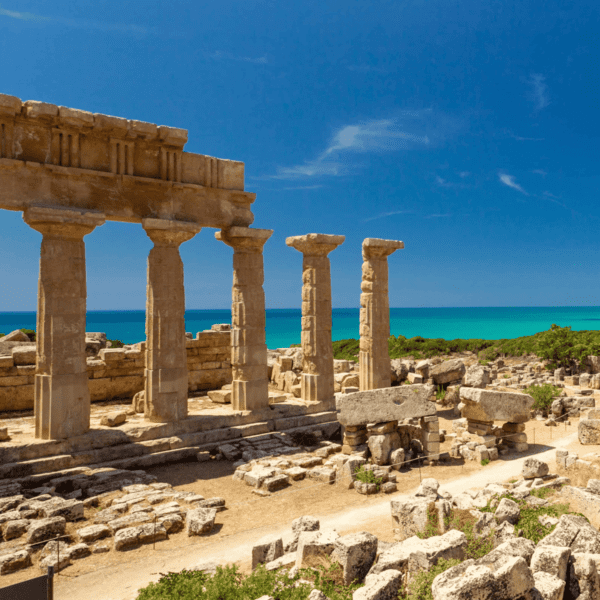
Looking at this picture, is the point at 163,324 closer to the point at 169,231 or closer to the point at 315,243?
the point at 169,231

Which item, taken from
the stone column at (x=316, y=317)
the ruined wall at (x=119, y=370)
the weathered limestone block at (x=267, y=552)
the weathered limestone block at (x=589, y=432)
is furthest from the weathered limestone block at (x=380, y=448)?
the ruined wall at (x=119, y=370)

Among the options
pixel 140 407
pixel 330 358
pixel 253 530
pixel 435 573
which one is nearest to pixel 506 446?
pixel 330 358

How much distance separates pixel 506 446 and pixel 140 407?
9.80 metres

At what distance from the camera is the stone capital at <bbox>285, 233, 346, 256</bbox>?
48.0 feet

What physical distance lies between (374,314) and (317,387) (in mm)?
2933

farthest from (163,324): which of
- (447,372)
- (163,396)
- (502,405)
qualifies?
(447,372)

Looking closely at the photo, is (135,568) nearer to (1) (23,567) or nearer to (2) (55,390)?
(1) (23,567)

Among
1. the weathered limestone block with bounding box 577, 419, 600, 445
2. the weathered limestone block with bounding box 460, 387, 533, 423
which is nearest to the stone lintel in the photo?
the weathered limestone block with bounding box 460, 387, 533, 423

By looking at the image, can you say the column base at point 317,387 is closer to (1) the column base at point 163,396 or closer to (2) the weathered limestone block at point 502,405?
(1) the column base at point 163,396

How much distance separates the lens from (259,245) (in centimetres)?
1370

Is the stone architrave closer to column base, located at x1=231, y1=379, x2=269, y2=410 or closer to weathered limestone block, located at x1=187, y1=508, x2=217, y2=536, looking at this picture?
column base, located at x1=231, y1=379, x2=269, y2=410

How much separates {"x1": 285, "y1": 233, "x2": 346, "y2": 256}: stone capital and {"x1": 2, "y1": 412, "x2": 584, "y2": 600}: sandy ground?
21.1ft

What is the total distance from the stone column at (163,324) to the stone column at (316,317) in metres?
3.95

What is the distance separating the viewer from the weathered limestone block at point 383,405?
11.7 meters
